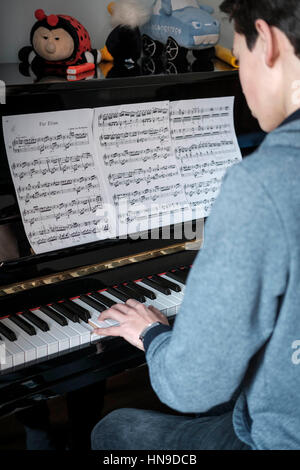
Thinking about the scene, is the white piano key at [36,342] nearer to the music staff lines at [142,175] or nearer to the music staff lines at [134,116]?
the music staff lines at [142,175]

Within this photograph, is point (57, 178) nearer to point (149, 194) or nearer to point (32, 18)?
point (149, 194)

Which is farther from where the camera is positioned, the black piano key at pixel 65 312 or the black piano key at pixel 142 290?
the black piano key at pixel 142 290

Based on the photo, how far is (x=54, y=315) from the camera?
1357mm

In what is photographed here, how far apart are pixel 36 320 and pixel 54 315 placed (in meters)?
0.05

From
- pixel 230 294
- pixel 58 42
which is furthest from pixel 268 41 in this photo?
pixel 58 42

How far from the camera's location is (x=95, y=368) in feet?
4.28

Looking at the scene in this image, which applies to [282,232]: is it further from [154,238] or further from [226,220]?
[154,238]

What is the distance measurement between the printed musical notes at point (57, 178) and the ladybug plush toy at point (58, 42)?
0.32 meters

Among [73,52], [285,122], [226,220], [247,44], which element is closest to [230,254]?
[226,220]

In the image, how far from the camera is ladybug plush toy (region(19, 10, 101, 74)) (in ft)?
5.47

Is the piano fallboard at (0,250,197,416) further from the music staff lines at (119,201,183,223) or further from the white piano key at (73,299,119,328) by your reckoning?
the music staff lines at (119,201,183,223)

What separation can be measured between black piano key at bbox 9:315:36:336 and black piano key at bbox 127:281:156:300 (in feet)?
1.10

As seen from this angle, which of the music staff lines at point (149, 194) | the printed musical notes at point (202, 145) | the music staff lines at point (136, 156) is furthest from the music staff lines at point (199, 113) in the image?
the music staff lines at point (149, 194)

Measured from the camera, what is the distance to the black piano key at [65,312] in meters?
1.34
